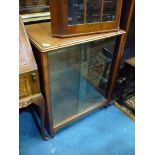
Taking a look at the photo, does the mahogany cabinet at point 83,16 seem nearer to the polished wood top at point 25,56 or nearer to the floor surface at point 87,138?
the polished wood top at point 25,56

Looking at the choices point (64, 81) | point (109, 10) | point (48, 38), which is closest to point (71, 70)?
point (64, 81)

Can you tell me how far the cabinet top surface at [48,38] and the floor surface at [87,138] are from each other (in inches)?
32.1

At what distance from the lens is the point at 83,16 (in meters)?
1.15

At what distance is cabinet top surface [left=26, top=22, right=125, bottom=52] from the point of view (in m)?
1.05

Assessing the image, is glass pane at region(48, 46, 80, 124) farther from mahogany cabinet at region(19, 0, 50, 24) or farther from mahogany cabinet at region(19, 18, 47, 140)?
mahogany cabinet at region(19, 0, 50, 24)

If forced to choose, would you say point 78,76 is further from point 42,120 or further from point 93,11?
point 93,11

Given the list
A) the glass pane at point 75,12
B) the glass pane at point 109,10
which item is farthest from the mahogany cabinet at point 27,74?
the glass pane at point 109,10

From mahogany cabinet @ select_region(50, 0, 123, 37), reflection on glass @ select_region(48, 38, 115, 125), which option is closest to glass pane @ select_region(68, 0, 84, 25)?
mahogany cabinet @ select_region(50, 0, 123, 37)

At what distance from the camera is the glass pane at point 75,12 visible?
1.06 m

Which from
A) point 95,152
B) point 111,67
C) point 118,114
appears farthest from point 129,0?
point 95,152

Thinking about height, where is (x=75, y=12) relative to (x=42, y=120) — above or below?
above

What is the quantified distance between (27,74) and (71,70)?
1.52ft
